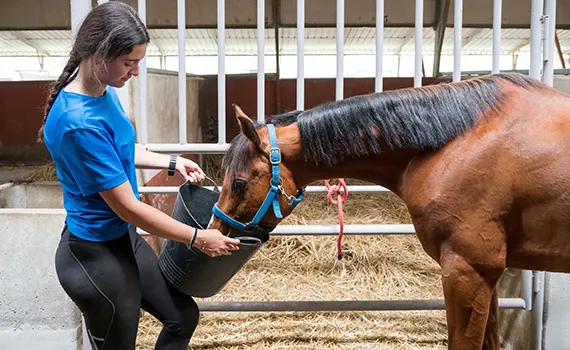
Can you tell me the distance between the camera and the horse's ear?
4.58 feet

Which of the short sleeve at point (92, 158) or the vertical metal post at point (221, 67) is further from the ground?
the vertical metal post at point (221, 67)

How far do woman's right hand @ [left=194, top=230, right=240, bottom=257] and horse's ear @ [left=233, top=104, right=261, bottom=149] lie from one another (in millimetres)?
276

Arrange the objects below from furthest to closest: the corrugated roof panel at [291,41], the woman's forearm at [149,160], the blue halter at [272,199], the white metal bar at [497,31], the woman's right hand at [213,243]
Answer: the corrugated roof panel at [291,41] < the white metal bar at [497,31] < the woman's forearm at [149,160] < the blue halter at [272,199] < the woman's right hand at [213,243]

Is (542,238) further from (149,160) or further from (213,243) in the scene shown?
(149,160)

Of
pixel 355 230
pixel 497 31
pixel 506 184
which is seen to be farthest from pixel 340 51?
pixel 506 184

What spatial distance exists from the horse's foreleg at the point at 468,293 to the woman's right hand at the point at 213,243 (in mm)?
604

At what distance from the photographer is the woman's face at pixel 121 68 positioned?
50.3 inches

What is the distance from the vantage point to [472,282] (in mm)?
1440

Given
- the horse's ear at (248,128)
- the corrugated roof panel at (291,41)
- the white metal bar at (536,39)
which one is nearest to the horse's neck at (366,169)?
the horse's ear at (248,128)

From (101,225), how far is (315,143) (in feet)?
2.07

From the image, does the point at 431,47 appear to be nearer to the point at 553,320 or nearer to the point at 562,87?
the point at 562,87

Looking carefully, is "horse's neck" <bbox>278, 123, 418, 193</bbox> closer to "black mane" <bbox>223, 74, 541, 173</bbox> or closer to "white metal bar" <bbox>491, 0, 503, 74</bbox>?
"black mane" <bbox>223, 74, 541, 173</bbox>

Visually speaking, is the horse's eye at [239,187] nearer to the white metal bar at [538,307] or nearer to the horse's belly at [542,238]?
the horse's belly at [542,238]

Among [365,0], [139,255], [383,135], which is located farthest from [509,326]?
[365,0]
